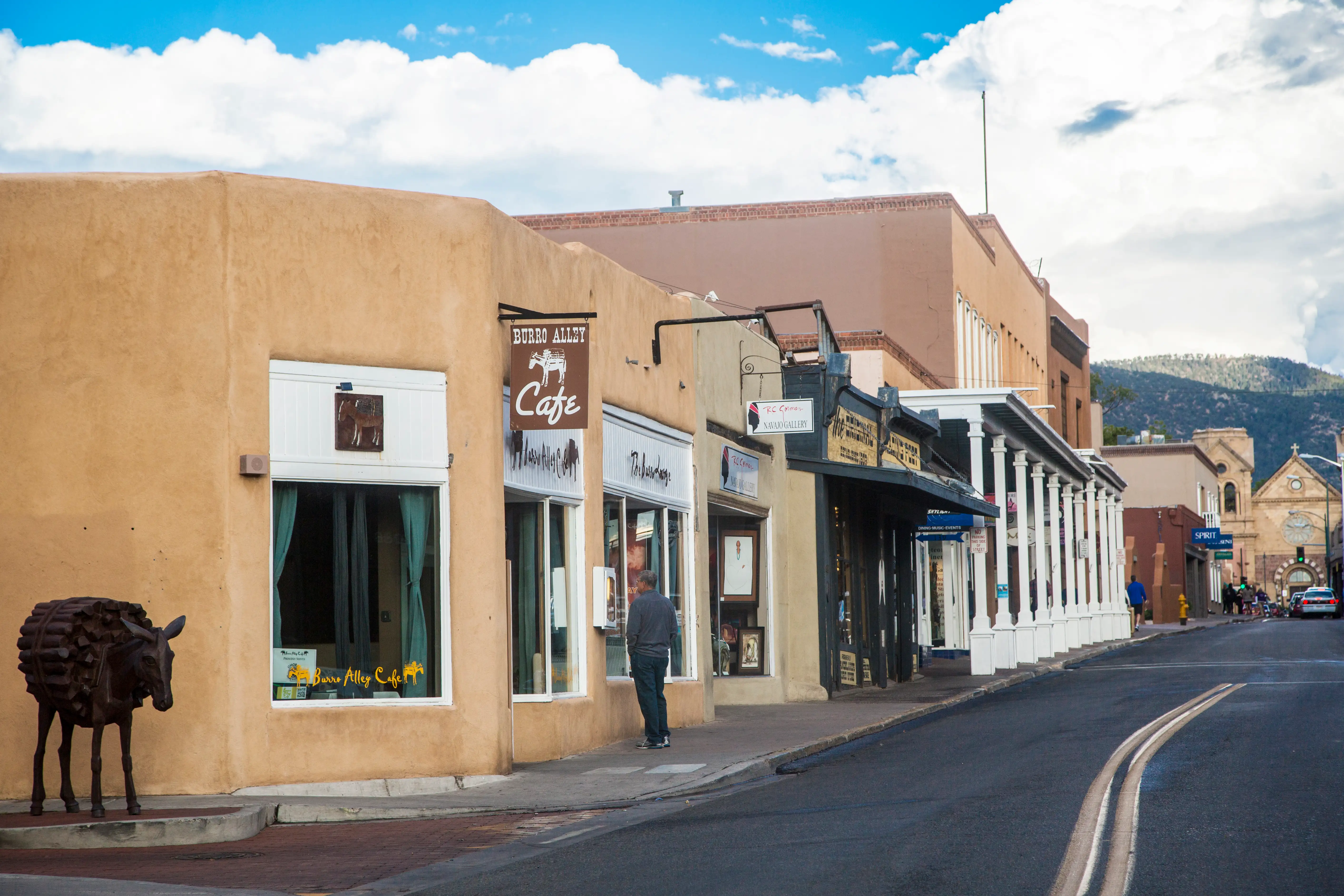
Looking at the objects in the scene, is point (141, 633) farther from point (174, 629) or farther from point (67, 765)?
point (67, 765)

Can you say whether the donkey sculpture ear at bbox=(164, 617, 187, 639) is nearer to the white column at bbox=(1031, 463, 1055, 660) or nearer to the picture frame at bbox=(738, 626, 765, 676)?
the picture frame at bbox=(738, 626, 765, 676)

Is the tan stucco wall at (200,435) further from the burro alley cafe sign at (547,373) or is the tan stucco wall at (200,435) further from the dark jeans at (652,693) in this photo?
the dark jeans at (652,693)

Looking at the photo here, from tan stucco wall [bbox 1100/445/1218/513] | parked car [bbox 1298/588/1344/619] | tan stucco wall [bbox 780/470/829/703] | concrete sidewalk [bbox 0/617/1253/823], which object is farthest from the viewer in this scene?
tan stucco wall [bbox 1100/445/1218/513]

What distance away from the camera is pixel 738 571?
Result: 2253 cm

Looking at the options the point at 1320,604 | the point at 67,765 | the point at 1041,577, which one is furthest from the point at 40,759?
the point at 1320,604

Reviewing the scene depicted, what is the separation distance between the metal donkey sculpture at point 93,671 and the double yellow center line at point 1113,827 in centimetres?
642

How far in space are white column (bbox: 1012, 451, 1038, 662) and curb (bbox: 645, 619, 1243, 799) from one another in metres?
1.66

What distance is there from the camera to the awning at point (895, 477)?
23234mm

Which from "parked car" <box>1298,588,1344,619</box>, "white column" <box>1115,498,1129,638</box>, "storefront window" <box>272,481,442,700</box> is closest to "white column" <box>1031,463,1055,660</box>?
"white column" <box>1115,498,1129,638</box>

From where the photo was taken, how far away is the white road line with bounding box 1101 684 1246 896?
7.91m

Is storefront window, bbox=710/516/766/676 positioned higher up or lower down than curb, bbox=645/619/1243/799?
higher up

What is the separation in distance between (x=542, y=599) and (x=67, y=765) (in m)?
5.33

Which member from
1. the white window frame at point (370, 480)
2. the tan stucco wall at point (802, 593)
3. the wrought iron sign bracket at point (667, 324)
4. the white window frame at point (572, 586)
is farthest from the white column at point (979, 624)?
the white window frame at point (370, 480)

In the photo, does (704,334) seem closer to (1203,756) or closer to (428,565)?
(428,565)
